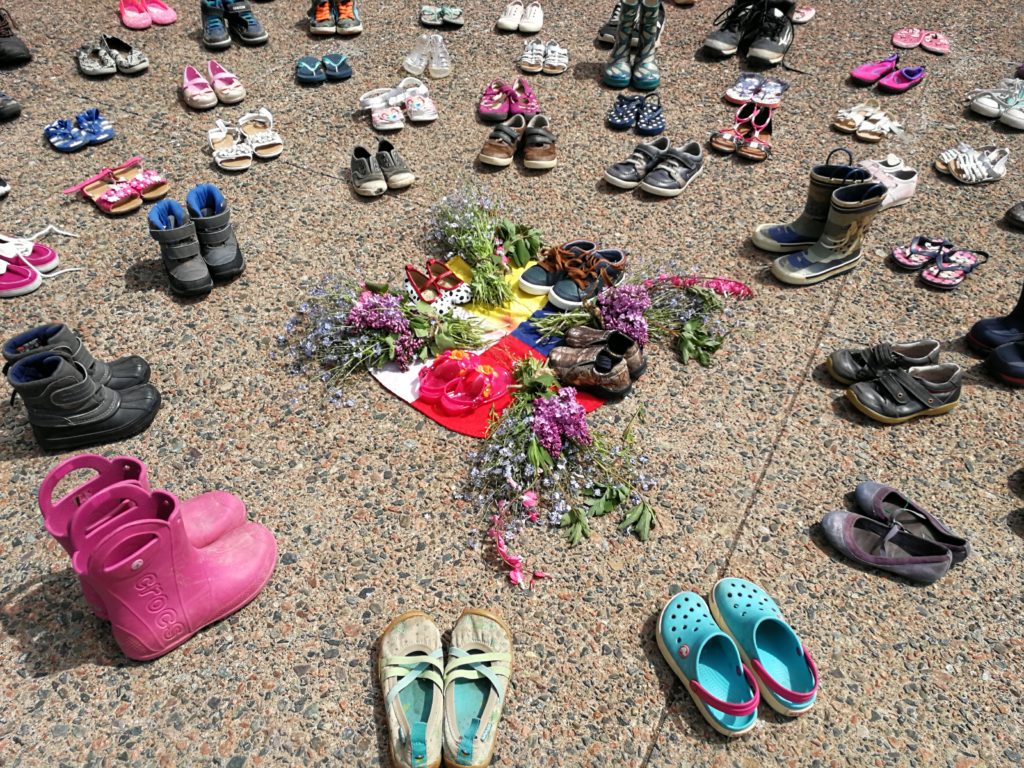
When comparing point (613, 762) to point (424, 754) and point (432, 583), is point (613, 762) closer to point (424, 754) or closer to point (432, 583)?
point (424, 754)

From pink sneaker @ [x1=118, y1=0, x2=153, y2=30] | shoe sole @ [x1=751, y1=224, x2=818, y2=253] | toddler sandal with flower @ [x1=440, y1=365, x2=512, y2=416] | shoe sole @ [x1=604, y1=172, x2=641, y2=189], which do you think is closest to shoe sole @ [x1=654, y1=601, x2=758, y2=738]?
toddler sandal with flower @ [x1=440, y1=365, x2=512, y2=416]

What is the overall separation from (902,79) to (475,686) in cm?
650

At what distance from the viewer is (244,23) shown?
635cm

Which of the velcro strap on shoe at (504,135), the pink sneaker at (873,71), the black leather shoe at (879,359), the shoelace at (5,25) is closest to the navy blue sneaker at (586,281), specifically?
the black leather shoe at (879,359)

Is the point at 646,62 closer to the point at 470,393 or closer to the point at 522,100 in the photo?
the point at 522,100

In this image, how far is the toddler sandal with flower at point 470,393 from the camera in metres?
3.57

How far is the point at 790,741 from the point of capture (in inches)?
101

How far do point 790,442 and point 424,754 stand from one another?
2.34m

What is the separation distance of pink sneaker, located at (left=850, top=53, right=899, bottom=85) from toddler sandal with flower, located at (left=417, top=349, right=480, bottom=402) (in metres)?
5.01

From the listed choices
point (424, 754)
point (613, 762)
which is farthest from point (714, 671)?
point (424, 754)

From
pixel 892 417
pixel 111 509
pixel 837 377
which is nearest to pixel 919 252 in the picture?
pixel 837 377

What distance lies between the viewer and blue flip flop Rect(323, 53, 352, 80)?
5.97 metres

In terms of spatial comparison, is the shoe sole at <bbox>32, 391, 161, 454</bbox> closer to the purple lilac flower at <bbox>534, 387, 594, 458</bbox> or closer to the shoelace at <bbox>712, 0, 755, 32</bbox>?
the purple lilac flower at <bbox>534, 387, 594, 458</bbox>

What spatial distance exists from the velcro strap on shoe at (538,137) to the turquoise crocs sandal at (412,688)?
364 centimetres
